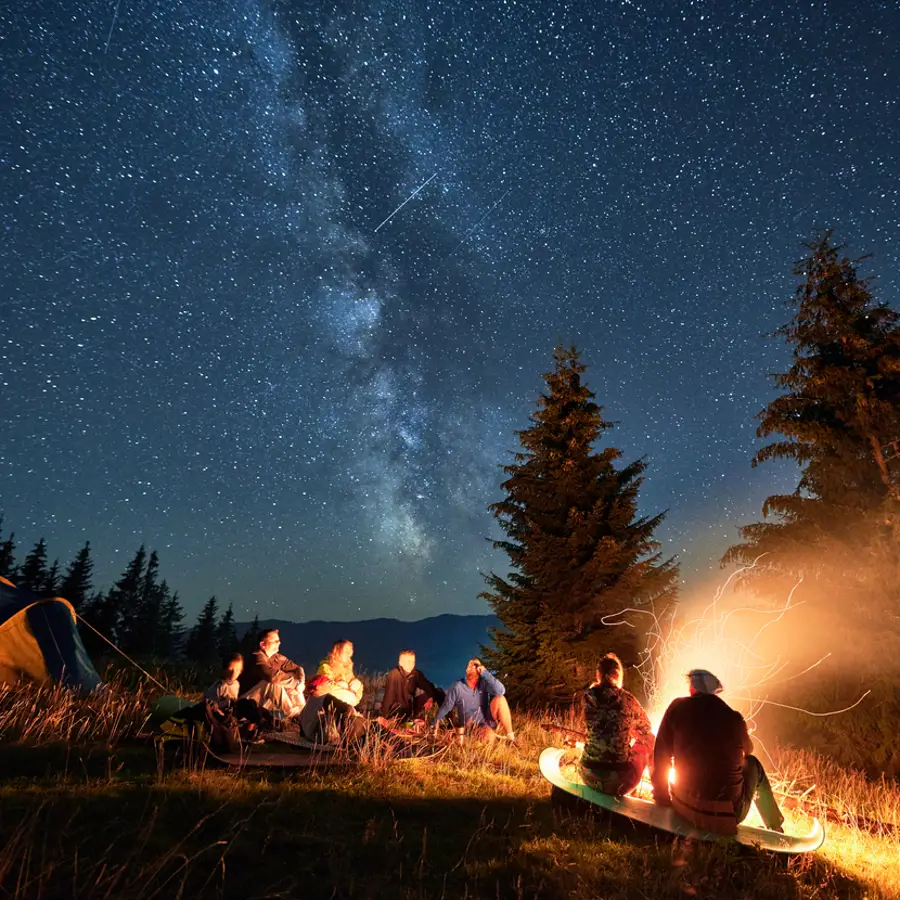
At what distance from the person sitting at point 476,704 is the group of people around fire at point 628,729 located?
10cm

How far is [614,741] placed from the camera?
226 inches

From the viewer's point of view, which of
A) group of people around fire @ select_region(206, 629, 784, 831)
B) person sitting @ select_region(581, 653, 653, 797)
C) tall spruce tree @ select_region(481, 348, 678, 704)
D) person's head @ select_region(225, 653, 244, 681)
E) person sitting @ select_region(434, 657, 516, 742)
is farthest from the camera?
tall spruce tree @ select_region(481, 348, 678, 704)

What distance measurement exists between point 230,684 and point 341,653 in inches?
63.1

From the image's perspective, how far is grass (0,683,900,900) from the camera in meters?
3.62

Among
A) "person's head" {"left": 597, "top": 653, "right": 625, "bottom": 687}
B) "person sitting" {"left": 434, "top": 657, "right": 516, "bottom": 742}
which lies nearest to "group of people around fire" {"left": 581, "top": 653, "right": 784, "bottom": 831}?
"person's head" {"left": 597, "top": 653, "right": 625, "bottom": 687}

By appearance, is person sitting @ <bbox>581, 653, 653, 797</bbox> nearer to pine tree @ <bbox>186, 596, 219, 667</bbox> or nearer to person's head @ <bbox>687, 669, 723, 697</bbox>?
person's head @ <bbox>687, 669, 723, 697</bbox>

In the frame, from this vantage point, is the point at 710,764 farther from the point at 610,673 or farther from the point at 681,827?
the point at 610,673

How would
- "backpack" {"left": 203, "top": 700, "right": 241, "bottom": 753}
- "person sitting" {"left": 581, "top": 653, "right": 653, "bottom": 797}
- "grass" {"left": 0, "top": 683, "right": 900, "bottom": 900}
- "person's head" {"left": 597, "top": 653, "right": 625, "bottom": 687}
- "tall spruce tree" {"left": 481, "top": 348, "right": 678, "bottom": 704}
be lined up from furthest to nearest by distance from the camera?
"tall spruce tree" {"left": 481, "top": 348, "right": 678, "bottom": 704}, "backpack" {"left": 203, "top": 700, "right": 241, "bottom": 753}, "person's head" {"left": 597, "top": 653, "right": 625, "bottom": 687}, "person sitting" {"left": 581, "top": 653, "right": 653, "bottom": 797}, "grass" {"left": 0, "top": 683, "right": 900, "bottom": 900}

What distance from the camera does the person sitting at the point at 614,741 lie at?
18.6ft

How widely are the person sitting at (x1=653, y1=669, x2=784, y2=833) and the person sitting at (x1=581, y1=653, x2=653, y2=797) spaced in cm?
61

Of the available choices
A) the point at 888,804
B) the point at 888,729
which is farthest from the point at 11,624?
the point at 888,729

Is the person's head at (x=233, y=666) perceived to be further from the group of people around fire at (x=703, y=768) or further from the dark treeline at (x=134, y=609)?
the dark treeline at (x=134, y=609)

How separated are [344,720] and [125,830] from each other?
10.9 ft

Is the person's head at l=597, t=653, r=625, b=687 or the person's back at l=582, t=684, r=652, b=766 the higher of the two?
the person's head at l=597, t=653, r=625, b=687
